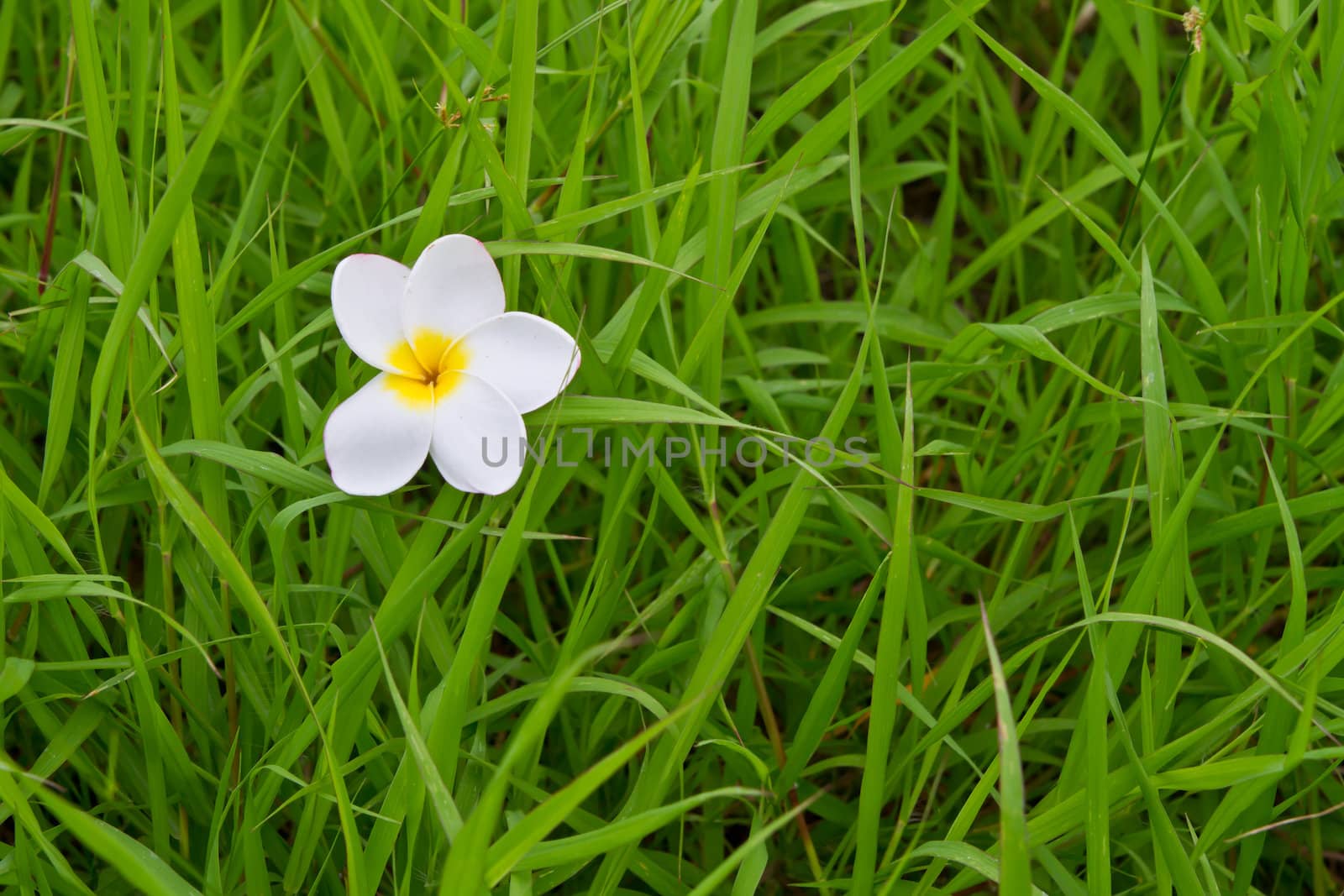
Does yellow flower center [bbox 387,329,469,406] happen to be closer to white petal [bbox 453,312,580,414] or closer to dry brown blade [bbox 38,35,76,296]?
white petal [bbox 453,312,580,414]

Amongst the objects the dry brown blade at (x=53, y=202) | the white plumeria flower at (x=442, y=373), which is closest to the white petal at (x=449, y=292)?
the white plumeria flower at (x=442, y=373)

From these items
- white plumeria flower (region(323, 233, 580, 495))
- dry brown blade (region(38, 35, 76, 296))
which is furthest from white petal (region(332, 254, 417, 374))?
dry brown blade (region(38, 35, 76, 296))

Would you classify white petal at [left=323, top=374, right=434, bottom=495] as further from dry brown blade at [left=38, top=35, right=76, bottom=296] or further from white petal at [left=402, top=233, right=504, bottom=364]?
dry brown blade at [left=38, top=35, right=76, bottom=296]


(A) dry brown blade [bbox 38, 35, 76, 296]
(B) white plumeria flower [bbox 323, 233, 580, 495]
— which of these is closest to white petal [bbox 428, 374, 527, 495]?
(B) white plumeria flower [bbox 323, 233, 580, 495]

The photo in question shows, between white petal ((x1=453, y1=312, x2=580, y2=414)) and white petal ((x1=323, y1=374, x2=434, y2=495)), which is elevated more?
white petal ((x1=453, y1=312, x2=580, y2=414))

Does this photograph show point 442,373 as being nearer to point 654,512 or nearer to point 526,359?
point 526,359

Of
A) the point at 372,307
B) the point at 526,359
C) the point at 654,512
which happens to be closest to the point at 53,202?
the point at 372,307

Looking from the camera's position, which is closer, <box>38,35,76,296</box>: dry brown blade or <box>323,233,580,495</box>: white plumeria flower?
<box>323,233,580,495</box>: white plumeria flower

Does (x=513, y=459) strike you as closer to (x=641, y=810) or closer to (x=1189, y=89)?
(x=641, y=810)
